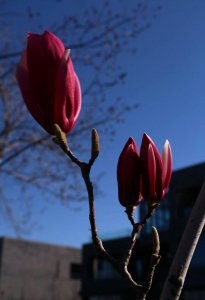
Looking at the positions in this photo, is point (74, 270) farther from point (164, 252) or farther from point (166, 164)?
point (166, 164)

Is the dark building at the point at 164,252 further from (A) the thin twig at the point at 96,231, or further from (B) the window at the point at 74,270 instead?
(A) the thin twig at the point at 96,231

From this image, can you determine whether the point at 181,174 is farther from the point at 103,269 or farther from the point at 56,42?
the point at 56,42

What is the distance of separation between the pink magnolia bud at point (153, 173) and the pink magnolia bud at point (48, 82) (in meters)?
0.10

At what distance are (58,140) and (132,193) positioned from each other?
120mm

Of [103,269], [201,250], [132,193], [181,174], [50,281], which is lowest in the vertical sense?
[50,281]

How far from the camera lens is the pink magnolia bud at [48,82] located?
602 millimetres

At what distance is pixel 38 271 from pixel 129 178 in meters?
36.6

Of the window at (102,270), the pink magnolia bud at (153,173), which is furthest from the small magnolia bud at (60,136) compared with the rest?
the window at (102,270)

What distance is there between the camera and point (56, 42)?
24.3 inches

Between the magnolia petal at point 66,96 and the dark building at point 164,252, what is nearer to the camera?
the magnolia petal at point 66,96

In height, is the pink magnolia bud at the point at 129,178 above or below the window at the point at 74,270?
above

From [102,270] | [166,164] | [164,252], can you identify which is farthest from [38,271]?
[166,164]

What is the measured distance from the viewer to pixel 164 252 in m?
24.5

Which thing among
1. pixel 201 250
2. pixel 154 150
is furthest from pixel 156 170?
pixel 201 250
